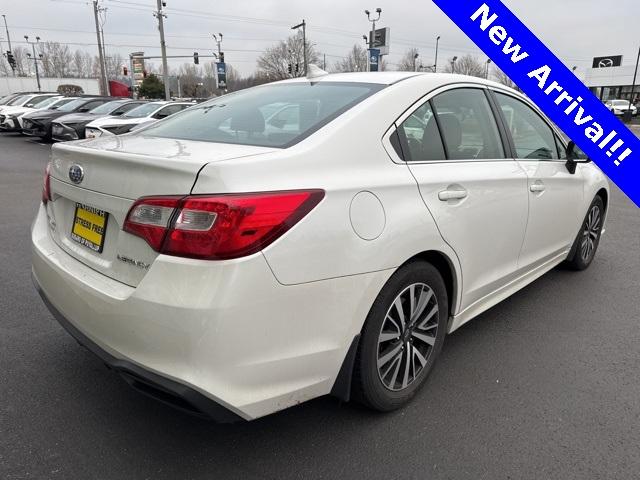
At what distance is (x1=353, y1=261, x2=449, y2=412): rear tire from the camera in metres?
2.29

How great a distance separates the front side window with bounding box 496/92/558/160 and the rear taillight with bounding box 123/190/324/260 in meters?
2.17

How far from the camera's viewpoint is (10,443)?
89.7 inches

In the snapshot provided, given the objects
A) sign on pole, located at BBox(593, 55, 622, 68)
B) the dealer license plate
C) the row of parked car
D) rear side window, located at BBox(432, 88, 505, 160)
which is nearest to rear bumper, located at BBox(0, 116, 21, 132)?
the row of parked car

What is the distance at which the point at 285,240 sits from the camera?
185 cm

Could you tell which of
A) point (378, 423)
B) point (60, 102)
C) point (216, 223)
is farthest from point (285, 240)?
point (60, 102)

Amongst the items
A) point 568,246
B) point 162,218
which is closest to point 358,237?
point 162,218

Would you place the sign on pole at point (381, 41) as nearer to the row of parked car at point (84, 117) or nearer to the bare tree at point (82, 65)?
the row of parked car at point (84, 117)

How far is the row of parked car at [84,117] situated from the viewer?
42.5 ft

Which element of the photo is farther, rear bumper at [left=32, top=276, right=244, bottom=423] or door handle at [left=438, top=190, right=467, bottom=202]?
door handle at [left=438, top=190, right=467, bottom=202]

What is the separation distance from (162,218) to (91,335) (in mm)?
684

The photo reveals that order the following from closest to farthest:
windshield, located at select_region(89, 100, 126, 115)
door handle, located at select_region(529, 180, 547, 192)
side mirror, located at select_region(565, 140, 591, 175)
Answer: door handle, located at select_region(529, 180, 547, 192) → side mirror, located at select_region(565, 140, 591, 175) → windshield, located at select_region(89, 100, 126, 115)

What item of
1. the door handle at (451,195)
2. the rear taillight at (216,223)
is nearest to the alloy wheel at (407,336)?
the door handle at (451,195)

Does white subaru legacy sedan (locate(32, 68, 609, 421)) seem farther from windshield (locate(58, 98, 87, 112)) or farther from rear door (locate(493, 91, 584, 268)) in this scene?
windshield (locate(58, 98, 87, 112))

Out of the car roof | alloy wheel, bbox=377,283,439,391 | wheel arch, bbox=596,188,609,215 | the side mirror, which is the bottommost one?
alloy wheel, bbox=377,283,439,391
